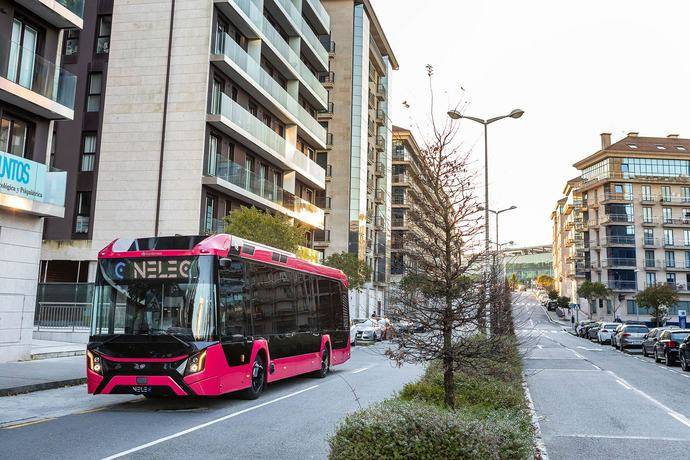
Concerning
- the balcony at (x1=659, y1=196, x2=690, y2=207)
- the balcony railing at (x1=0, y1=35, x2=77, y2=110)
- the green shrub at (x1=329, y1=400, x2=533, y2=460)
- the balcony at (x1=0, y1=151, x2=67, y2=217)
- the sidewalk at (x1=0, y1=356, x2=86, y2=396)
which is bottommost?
the sidewalk at (x1=0, y1=356, x2=86, y2=396)

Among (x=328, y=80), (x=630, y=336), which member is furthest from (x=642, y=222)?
(x=630, y=336)

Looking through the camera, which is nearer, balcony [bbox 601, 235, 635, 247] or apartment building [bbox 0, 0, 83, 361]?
apartment building [bbox 0, 0, 83, 361]

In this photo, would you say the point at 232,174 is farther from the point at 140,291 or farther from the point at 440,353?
the point at 440,353

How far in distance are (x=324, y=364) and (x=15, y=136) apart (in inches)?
442

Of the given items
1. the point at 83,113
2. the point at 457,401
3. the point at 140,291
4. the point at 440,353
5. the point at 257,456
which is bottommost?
the point at 257,456

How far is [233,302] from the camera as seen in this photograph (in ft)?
37.4

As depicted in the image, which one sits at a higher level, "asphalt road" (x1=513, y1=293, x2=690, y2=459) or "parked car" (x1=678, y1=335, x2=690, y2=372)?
"parked car" (x1=678, y1=335, x2=690, y2=372)

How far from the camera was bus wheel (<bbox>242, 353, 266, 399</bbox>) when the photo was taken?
40.0ft

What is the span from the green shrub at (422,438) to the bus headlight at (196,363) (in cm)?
523

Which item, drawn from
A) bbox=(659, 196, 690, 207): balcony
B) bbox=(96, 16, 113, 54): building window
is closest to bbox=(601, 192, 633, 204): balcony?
bbox=(659, 196, 690, 207): balcony

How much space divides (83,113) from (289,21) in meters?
14.0

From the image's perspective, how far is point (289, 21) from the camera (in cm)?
3875

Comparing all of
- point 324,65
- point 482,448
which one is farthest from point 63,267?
point 482,448

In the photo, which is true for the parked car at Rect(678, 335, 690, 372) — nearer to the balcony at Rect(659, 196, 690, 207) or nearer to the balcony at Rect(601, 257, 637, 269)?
the balcony at Rect(601, 257, 637, 269)
